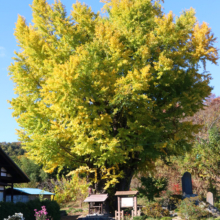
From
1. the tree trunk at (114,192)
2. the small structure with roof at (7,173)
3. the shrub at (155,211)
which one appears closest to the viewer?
the small structure with roof at (7,173)

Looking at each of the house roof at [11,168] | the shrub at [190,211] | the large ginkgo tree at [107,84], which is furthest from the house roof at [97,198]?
the house roof at [11,168]

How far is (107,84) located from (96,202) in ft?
21.7

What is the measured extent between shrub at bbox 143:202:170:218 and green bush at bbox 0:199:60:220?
549 cm

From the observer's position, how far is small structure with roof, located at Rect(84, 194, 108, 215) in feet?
45.7

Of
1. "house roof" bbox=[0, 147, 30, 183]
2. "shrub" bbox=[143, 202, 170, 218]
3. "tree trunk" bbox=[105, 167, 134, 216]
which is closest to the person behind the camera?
"house roof" bbox=[0, 147, 30, 183]

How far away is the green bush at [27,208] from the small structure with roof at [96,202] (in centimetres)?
282

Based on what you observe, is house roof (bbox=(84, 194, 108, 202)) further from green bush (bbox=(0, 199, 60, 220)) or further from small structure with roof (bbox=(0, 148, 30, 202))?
small structure with roof (bbox=(0, 148, 30, 202))

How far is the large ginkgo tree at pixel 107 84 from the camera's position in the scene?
1275 cm

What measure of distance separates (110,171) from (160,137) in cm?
350

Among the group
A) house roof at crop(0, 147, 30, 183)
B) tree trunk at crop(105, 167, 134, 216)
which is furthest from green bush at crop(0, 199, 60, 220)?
tree trunk at crop(105, 167, 134, 216)

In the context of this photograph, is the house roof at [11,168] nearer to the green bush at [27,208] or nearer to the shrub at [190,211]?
the green bush at [27,208]

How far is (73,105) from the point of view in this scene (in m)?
12.6

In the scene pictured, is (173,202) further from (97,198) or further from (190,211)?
(97,198)

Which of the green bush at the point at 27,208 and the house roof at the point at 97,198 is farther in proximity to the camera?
the house roof at the point at 97,198
